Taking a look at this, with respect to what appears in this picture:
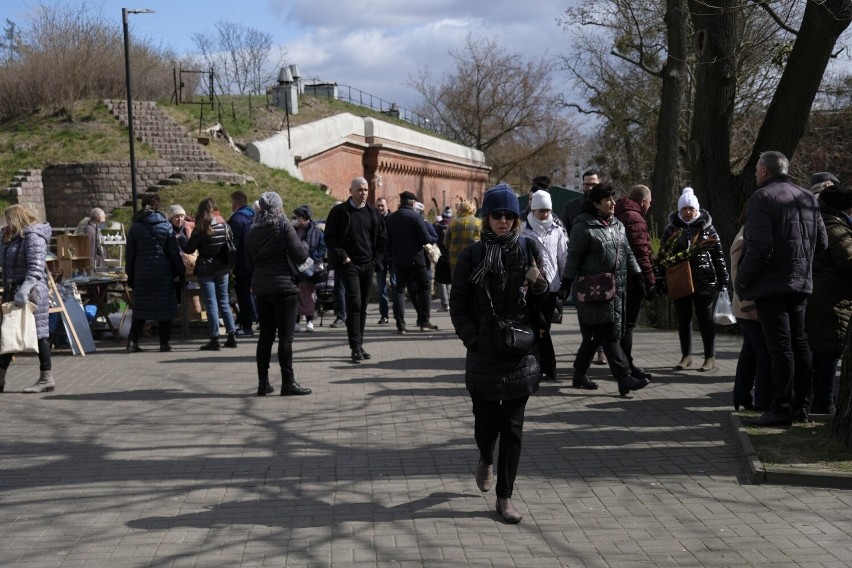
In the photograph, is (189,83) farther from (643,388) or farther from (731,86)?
(643,388)

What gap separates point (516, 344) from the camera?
5789 millimetres

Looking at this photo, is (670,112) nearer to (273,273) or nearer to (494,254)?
(273,273)

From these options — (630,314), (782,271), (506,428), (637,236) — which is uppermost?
(637,236)

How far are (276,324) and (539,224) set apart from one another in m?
2.73

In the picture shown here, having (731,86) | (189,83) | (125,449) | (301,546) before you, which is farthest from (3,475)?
(189,83)

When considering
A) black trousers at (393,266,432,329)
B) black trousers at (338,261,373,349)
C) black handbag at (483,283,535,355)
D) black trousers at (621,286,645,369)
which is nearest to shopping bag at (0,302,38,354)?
black trousers at (338,261,373,349)

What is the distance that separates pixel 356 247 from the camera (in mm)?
12516

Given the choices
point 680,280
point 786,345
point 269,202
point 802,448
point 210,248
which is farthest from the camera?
point 210,248

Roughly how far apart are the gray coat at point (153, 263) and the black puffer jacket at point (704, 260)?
6.36m

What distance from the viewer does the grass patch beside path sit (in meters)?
6.78

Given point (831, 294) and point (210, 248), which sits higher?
point (210, 248)

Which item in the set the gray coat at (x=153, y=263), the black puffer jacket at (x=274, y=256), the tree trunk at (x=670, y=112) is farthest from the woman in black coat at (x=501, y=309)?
the tree trunk at (x=670, y=112)

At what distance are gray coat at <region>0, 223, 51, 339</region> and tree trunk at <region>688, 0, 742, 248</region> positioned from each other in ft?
30.0

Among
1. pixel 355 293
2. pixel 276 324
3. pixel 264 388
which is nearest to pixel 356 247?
pixel 355 293
